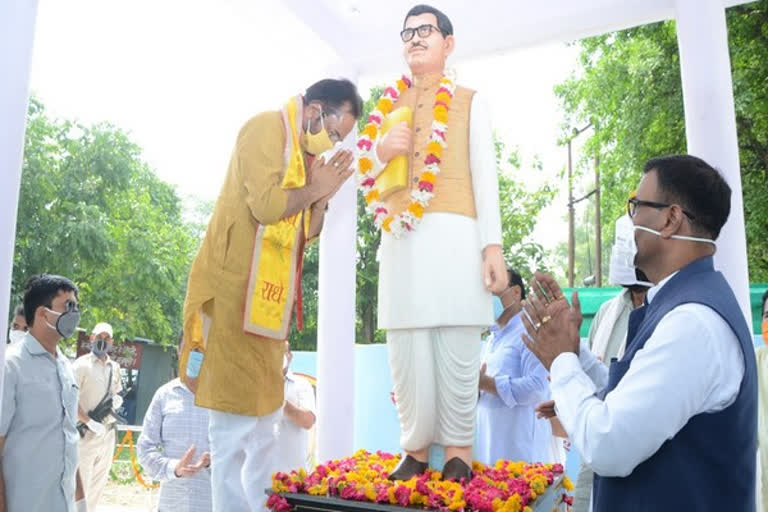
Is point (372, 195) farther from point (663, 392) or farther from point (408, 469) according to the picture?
point (663, 392)

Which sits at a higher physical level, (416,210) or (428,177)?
(428,177)

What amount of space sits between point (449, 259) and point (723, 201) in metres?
1.38

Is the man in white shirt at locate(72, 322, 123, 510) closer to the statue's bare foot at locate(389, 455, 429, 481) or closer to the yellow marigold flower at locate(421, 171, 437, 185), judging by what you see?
the statue's bare foot at locate(389, 455, 429, 481)

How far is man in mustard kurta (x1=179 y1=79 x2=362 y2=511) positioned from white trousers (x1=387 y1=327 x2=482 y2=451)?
63cm

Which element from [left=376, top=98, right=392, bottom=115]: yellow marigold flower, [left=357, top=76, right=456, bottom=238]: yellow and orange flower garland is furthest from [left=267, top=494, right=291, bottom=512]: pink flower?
[left=376, top=98, right=392, bottom=115]: yellow marigold flower

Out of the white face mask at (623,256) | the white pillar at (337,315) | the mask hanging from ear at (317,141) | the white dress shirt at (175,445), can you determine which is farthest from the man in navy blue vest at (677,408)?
the white pillar at (337,315)

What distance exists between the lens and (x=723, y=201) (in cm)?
217

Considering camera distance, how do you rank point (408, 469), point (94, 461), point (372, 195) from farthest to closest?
point (94, 461)
point (372, 195)
point (408, 469)

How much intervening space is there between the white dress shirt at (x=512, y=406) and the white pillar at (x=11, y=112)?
2702 millimetres

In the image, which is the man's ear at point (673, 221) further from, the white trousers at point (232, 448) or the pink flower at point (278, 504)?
the pink flower at point (278, 504)

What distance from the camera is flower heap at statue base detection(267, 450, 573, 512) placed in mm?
2785

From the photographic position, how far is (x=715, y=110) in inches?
168

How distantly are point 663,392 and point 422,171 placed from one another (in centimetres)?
191

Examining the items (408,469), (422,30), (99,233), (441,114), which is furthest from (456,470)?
(99,233)
